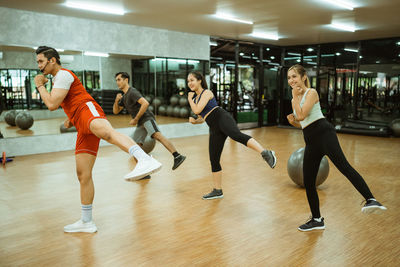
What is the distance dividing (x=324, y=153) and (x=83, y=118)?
1863mm

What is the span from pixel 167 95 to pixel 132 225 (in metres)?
5.91

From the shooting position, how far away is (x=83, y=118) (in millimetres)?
2438

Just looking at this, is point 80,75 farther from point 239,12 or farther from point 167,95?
point 239,12

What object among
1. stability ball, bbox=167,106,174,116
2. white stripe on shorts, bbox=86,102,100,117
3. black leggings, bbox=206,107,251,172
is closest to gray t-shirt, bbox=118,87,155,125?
black leggings, bbox=206,107,251,172

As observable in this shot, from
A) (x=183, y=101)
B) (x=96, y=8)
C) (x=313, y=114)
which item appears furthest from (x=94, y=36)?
(x=313, y=114)

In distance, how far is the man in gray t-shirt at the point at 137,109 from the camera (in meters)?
4.48

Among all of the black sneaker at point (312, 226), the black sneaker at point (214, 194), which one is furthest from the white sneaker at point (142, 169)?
the black sneaker at point (214, 194)

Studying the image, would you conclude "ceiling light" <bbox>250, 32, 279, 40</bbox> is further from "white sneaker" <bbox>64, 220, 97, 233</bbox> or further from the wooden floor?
"white sneaker" <bbox>64, 220, 97, 233</bbox>

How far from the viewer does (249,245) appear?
2.62 metres

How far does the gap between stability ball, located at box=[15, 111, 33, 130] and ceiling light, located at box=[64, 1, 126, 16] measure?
7.30 feet

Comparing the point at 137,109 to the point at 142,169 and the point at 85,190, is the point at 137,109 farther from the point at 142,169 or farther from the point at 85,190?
the point at 142,169

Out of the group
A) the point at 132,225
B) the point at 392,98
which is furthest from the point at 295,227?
the point at 392,98

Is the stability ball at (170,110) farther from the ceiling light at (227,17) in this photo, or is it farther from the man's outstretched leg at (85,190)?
the man's outstretched leg at (85,190)

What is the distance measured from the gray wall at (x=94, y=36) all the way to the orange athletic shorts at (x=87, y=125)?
463 cm
